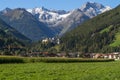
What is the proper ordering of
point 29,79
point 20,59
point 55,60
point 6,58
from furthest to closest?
point 55,60 → point 20,59 → point 6,58 → point 29,79

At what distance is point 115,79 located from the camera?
32.9 m

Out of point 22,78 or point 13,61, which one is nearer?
point 22,78

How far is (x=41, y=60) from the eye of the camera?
97562 mm

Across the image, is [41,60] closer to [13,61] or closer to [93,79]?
[13,61]

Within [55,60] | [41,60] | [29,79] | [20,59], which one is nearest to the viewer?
[29,79]

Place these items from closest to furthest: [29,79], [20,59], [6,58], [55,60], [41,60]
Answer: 1. [29,79]
2. [6,58]
3. [20,59]
4. [41,60]
5. [55,60]

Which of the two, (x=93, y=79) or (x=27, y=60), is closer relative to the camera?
(x=93, y=79)

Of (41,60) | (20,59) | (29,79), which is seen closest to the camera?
(29,79)

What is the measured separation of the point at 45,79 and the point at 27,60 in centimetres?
5698

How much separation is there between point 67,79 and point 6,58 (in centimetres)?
4938

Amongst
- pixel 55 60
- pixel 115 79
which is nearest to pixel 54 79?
pixel 115 79

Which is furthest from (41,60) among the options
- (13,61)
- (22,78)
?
(22,78)

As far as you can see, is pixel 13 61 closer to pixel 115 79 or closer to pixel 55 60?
pixel 55 60

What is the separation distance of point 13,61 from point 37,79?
170 feet
